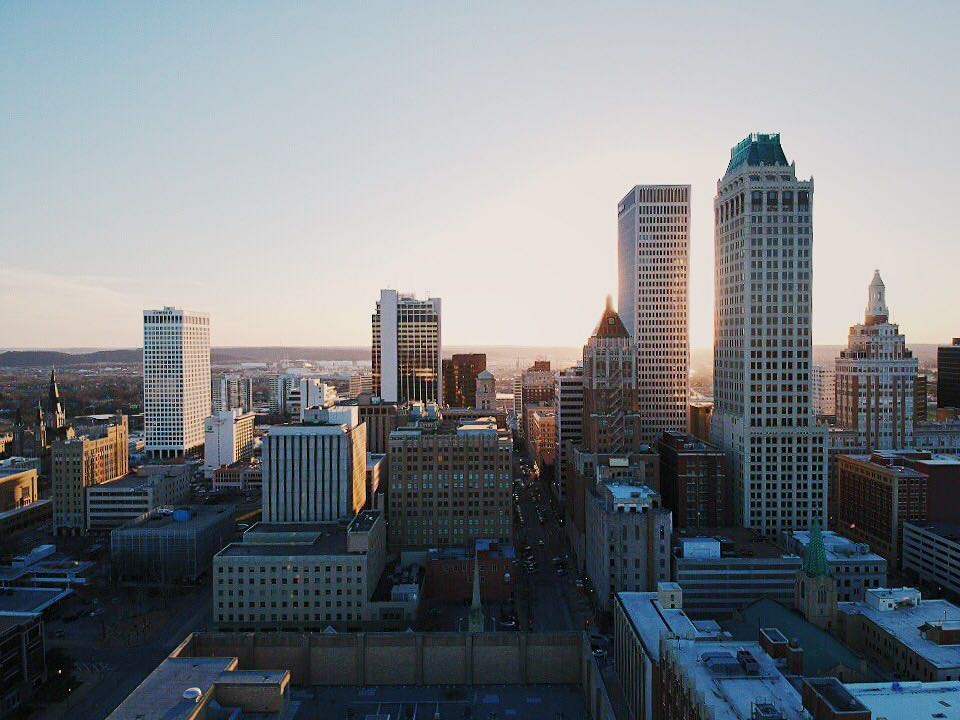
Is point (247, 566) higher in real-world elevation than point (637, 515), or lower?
lower


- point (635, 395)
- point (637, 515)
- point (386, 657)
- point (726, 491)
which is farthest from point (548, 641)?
point (635, 395)

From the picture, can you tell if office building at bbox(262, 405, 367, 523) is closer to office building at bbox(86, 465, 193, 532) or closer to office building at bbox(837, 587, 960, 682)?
office building at bbox(86, 465, 193, 532)

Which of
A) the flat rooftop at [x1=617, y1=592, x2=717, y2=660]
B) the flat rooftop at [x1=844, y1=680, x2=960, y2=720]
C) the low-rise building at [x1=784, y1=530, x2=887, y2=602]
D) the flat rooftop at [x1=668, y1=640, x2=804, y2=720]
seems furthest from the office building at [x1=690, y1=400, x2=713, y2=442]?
the flat rooftop at [x1=668, y1=640, x2=804, y2=720]

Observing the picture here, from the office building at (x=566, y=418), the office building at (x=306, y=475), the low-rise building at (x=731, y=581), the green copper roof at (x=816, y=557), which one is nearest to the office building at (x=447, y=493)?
the office building at (x=306, y=475)

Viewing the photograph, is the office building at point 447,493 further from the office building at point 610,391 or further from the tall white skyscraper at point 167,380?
the tall white skyscraper at point 167,380

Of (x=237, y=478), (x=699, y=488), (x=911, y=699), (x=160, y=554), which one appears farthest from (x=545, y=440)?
(x=911, y=699)

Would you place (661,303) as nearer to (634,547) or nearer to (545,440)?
(545,440)

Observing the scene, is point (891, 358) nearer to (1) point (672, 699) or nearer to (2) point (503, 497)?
(2) point (503, 497)
